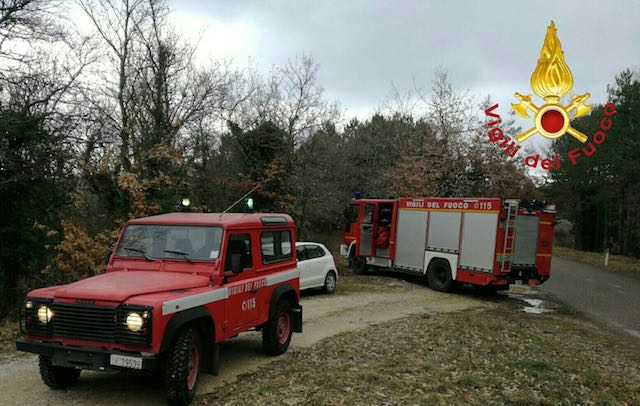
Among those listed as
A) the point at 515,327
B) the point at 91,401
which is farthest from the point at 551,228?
the point at 91,401

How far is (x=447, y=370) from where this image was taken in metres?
7.13

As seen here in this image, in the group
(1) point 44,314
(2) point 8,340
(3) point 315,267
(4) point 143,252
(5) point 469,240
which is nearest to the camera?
(1) point 44,314

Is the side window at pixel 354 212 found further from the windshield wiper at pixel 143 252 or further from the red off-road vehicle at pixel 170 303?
the windshield wiper at pixel 143 252

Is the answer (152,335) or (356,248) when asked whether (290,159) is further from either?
(152,335)

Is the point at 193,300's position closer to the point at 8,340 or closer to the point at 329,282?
the point at 8,340

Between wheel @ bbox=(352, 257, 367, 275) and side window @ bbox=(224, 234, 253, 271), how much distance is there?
513 inches

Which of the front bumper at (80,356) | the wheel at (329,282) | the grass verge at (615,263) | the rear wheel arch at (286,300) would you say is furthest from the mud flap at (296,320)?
the grass verge at (615,263)

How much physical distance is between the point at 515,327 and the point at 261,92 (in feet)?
50.0

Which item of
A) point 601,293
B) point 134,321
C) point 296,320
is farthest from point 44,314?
point 601,293

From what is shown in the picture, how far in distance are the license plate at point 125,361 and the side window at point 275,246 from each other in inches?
109

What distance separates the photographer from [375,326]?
10516 mm

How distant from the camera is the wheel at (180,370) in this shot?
17.3 feet

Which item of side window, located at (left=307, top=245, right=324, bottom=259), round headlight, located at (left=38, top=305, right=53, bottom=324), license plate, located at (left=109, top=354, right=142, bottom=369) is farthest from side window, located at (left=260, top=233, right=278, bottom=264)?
side window, located at (left=307, top=245, right=324, bottom=259)

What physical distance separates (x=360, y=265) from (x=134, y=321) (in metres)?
15.5
